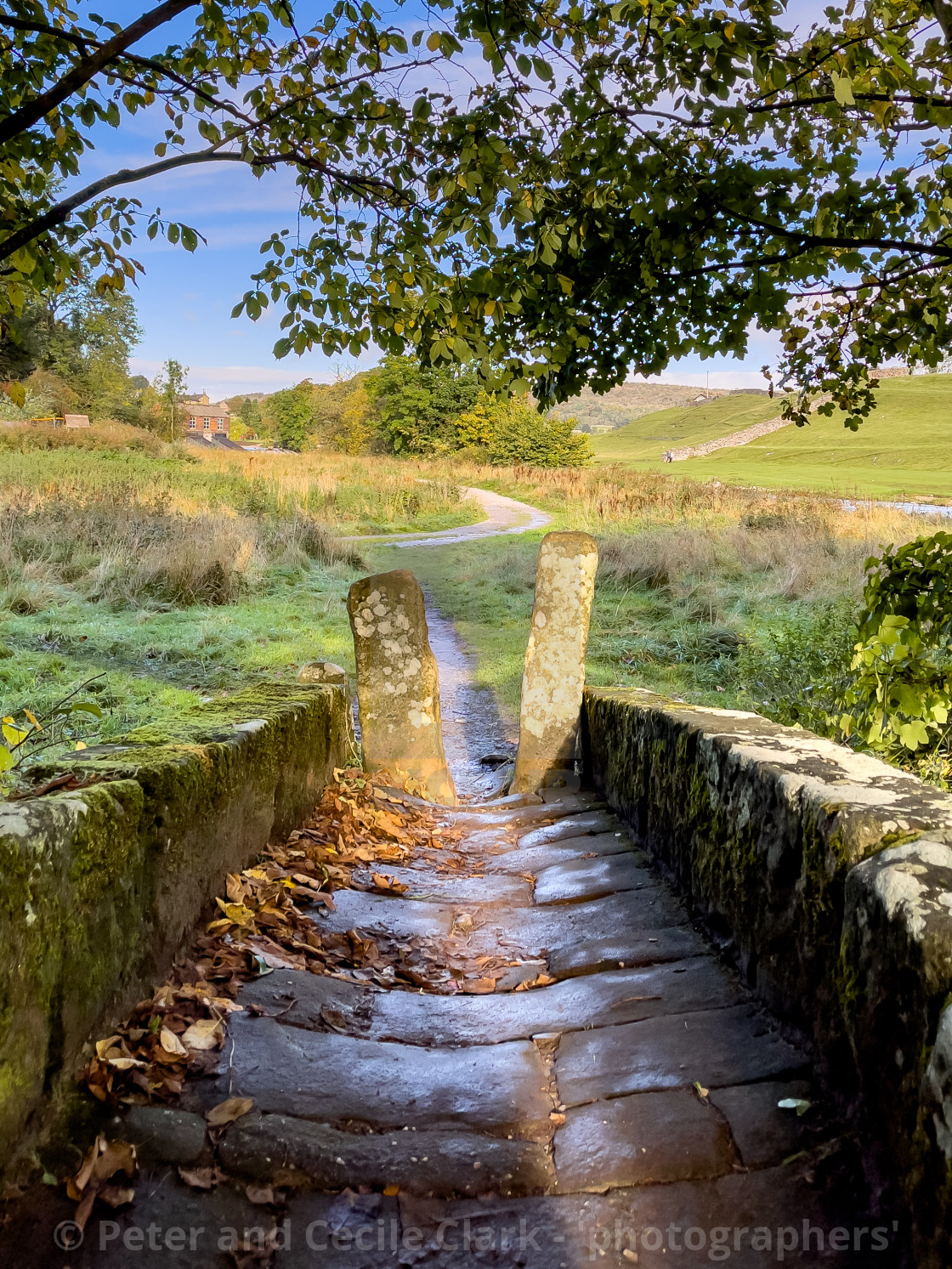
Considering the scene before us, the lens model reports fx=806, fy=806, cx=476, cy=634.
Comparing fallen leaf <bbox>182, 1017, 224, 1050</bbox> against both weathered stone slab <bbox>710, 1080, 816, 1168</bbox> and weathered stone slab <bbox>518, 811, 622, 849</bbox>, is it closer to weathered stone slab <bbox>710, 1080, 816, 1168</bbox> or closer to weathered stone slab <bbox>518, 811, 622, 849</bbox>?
weathered stone slab <bbox>710, 1080, 816, 1168</bbox>

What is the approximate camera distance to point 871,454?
7406cm

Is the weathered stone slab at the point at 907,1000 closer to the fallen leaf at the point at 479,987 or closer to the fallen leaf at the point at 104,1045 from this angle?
the fallen leaf at the point at 479,987

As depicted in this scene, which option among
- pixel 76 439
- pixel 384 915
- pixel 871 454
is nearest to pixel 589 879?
pixel 384 915

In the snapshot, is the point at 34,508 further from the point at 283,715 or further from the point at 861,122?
the point at 861,122

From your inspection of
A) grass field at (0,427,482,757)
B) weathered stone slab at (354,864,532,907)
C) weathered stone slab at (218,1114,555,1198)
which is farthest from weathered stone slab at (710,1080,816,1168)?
grass field at (0,427,482,757)

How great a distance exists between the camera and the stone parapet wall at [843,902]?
4.67ft

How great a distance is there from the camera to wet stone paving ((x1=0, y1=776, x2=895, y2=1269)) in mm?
1536

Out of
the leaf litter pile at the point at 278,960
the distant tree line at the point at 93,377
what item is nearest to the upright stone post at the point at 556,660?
the leaf litter pile at the point at 278,960

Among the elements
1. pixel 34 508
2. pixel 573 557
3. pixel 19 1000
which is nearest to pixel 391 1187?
pixel 19 1000

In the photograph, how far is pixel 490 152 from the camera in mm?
3744

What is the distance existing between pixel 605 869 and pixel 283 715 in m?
1.82

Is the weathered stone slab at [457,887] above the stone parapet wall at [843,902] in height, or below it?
below

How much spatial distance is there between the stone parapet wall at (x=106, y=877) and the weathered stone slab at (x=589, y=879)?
1.43 metres

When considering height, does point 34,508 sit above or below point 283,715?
above
